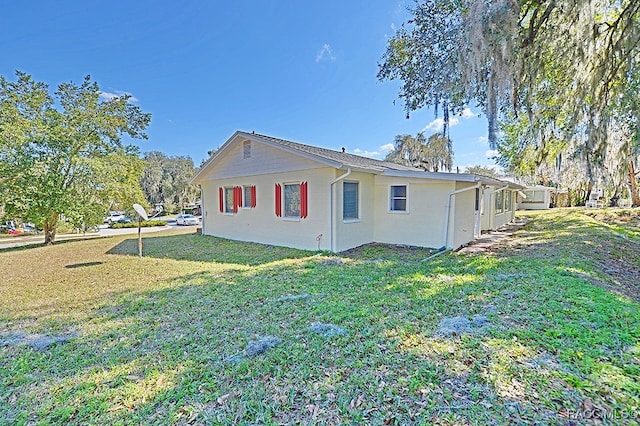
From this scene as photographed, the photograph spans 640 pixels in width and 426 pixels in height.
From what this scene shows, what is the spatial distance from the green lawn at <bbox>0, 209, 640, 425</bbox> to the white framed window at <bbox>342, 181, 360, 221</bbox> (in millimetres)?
3035

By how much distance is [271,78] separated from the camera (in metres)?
15.4

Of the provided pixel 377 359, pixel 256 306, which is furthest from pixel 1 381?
pixel 377 359

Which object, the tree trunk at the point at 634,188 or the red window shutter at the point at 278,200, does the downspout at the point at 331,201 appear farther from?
Answer: the tree trunk at the point at 634,188

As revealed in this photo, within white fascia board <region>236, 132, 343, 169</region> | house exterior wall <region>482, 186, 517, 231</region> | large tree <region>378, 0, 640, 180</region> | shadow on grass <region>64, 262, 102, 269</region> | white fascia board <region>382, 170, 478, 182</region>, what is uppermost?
large tree <region>378, 0, 640, 180</region>

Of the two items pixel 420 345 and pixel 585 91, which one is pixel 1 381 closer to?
pixel 420 345

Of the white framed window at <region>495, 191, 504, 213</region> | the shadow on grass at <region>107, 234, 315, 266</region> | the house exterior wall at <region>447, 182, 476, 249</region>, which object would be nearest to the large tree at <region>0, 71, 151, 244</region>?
the shadow on grass at <region>107, 234, 315, 266</region>

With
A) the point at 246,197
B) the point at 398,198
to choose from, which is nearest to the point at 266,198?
the point at 246,197

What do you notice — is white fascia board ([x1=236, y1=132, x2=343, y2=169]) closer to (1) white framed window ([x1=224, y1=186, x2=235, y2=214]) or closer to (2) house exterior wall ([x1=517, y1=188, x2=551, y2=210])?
(1) white framed window ([x1=224, y1=186, x2=235, y2=214])

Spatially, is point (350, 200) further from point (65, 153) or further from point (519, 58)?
point (65, 153)

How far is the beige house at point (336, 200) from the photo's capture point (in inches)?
344

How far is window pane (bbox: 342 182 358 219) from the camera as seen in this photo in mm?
8930

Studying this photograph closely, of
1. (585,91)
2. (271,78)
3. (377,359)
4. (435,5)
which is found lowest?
(377,359)

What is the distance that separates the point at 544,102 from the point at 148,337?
11197 millimetres

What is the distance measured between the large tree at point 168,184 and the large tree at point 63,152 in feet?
93.2
